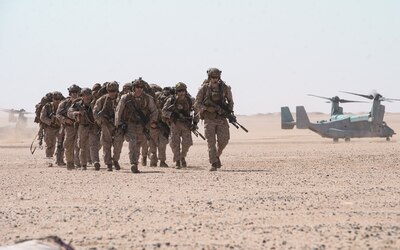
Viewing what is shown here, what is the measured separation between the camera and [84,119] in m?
18.3

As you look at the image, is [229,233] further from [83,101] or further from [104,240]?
[83,101]

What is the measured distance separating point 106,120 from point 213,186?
5.41 metres

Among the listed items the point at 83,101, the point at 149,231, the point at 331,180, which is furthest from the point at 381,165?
the point at 149,231

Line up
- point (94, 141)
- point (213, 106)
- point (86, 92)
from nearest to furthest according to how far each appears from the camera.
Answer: point (213, 106), point (94, 141), point (86, 92)

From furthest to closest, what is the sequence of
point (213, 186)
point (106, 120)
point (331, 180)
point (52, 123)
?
1. point (52, 123)
2. point (106, 120)
3. point (331, 180)
4. point (213, 186)

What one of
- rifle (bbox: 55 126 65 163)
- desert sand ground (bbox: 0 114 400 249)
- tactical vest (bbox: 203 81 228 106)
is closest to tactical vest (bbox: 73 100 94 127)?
rifle (bbox: 55 126 65 163)

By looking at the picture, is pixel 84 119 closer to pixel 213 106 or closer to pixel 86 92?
Answer: pixel 86 92

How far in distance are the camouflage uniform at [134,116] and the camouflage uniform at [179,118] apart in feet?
6.19

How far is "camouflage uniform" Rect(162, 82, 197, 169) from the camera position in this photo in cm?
1855

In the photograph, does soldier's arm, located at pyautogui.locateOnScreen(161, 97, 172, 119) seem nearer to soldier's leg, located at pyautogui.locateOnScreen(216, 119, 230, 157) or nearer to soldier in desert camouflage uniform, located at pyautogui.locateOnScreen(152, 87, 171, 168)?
soldier in desert camouflage uniform, located at pyautogui.locateOnScreen(152, 87, 171, 168)

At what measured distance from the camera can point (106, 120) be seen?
690 inches

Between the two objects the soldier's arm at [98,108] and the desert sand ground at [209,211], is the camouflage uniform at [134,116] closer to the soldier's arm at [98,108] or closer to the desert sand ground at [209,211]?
the soldier's arm at [98,108]

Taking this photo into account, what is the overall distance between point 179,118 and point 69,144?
2.45 m

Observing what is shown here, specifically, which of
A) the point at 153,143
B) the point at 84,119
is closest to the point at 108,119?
the point at 84,119
